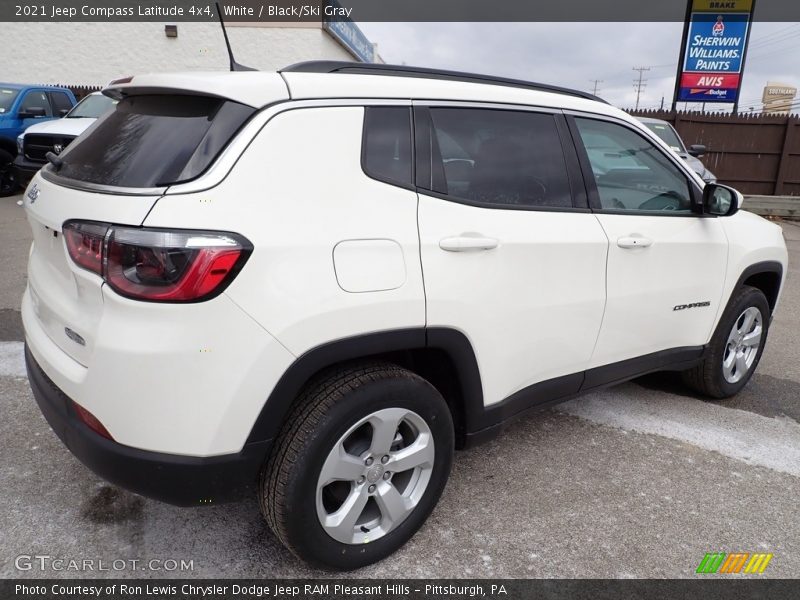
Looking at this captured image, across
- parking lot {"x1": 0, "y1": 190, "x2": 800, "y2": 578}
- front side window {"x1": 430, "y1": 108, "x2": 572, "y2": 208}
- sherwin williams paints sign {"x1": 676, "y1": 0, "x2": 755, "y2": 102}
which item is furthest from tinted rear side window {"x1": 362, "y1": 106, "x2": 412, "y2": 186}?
sherwin williams paints sign {"x1": 676, "y1": 0, "x2": 755, "y2": 102}

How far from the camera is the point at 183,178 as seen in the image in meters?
1.89

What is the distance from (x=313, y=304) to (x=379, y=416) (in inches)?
19.5

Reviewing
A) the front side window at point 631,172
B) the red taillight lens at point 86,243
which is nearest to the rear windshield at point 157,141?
the red taillight lens at point 86,243

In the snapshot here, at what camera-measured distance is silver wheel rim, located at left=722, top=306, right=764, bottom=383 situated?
3873 millimetres

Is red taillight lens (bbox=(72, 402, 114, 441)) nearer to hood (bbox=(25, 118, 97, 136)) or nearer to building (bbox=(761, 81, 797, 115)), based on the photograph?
hood (bbox=(25, 118, 97, 136))

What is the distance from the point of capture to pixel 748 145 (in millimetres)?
15258

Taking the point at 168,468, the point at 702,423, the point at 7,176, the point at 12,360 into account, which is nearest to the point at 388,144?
the point at 168,468

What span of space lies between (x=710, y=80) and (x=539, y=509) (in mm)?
16633

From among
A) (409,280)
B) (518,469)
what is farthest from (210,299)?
(518,469)

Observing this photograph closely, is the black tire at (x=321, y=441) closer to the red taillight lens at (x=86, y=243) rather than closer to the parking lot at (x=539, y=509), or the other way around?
the parking lot at (x=539, y=509)

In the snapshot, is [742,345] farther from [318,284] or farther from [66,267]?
[66,267]

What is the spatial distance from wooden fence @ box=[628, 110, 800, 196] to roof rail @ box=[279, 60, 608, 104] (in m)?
13.6

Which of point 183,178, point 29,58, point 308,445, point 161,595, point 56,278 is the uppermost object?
point 29,58

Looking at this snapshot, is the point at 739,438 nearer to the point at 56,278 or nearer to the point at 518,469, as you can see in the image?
the point at 518,469
